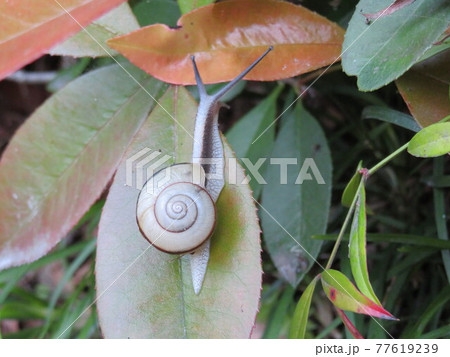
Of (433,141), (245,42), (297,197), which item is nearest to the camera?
(433,141)

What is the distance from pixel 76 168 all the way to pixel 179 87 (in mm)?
173

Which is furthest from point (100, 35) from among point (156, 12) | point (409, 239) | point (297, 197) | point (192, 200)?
point (409, 239)

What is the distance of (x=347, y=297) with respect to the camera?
1.58 feet

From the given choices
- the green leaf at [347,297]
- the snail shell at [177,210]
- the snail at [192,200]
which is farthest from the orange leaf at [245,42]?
the green leaf at [347,297]

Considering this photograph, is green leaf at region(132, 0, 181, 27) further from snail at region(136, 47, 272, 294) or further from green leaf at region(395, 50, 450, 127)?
green leaf at region(395, 50, 450, 127)

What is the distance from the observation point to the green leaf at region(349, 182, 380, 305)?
470 mm

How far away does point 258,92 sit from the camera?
0.97m

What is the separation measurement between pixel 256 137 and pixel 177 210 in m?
0.23

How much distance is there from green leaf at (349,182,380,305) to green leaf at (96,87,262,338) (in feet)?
0.35

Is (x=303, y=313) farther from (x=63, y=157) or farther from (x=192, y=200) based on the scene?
(x=63, y=157)

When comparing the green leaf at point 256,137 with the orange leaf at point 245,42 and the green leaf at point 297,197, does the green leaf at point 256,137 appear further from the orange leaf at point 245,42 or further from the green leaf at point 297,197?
the orange leaf at point 245,42

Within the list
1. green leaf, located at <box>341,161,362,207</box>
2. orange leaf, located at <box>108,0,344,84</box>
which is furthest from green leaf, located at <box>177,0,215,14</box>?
green leaf, located at <box>341,161,362,207</box>

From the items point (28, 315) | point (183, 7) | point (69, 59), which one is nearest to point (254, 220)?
point (183, 7)
